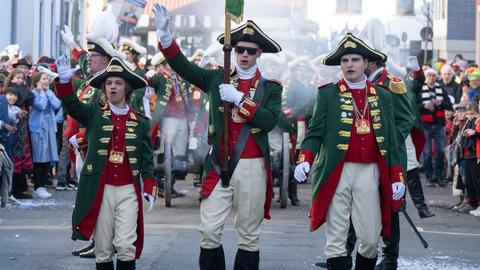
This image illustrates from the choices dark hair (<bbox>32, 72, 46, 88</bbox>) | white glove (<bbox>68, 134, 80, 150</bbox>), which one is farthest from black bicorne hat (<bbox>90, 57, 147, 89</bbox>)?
dark hair (<bbox>32, 72, 46, 88</bbox>)

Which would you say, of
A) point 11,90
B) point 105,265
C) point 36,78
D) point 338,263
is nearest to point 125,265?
point 105,265

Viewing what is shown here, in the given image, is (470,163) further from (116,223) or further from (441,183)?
(116,223)

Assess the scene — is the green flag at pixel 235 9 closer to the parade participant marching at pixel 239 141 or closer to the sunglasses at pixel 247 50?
the parade participant marching at pixel 239 141

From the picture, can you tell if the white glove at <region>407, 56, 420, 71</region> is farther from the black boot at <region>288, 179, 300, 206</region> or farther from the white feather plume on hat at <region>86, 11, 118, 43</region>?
the black boot at <region>288, 179, 300, 206</region>

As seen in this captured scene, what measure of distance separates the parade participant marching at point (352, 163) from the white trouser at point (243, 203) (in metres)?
0.40

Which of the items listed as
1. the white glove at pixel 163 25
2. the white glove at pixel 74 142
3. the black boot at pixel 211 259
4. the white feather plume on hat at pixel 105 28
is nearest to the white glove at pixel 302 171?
the black boot at pixel 211 259

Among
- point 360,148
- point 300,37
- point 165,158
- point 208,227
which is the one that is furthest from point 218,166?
point 300,37

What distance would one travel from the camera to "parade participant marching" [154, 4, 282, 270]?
9539 mm

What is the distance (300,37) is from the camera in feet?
69.2

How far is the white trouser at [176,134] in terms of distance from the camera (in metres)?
16.8

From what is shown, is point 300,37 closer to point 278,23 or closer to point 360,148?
point 278,23

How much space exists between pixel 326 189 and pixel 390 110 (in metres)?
0.82

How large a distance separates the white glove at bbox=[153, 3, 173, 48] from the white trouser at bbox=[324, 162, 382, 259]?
1625mm

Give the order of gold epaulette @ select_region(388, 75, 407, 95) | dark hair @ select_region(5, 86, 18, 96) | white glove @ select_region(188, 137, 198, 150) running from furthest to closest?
1. dark hair @ select_region(5, 86, 18, 96)
2. white glove @ select_region(188, 137, 198, 150)
3. gold epaulette @ select_region(388, 75, 407, 95)
